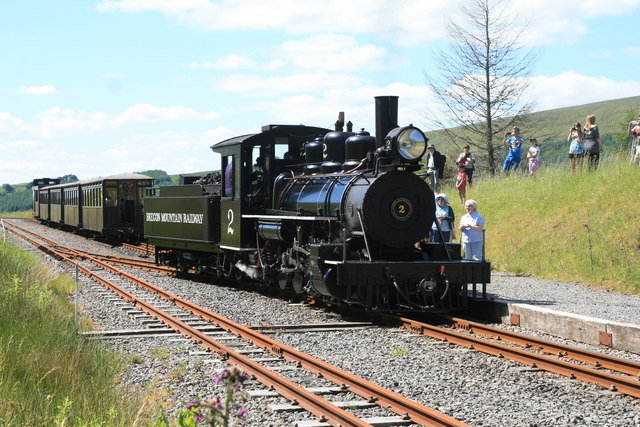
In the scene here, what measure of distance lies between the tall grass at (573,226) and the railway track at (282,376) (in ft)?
24.5

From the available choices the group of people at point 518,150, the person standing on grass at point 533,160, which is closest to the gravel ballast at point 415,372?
the group of people at point 518,150

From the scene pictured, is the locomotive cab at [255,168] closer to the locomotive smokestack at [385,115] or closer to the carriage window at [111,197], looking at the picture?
the locomotive smokestack at [385,115]

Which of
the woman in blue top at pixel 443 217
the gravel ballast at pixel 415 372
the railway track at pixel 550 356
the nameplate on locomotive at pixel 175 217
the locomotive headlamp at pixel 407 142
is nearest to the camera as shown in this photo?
the gravel ballast at pixel 415 372

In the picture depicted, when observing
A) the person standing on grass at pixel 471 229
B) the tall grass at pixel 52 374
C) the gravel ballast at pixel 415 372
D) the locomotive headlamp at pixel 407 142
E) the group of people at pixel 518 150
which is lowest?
the gravel ballast at pixel 415 372

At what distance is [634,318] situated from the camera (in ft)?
33.2

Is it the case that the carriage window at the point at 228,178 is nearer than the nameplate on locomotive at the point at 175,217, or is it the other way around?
the carriage window at the point at 228,178

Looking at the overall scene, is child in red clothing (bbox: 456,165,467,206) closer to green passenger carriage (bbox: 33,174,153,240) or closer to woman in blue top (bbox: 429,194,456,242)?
woman in blue top (bbox: 429,194,456,242)

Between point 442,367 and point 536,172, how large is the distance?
47.3ft

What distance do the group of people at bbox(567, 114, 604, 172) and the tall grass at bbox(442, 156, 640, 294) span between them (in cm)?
33

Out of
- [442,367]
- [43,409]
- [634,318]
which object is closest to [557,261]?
[634,318]

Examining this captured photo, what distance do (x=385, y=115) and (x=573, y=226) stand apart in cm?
695

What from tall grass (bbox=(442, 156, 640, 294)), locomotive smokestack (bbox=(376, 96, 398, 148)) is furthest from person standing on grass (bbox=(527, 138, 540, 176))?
locomotive smokestack (bbox=(376, 96, 398, 148))

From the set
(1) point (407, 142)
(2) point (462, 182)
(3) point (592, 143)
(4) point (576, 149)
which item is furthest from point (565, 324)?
(2) point (462, 182)

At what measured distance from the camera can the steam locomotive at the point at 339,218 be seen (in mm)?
10477
